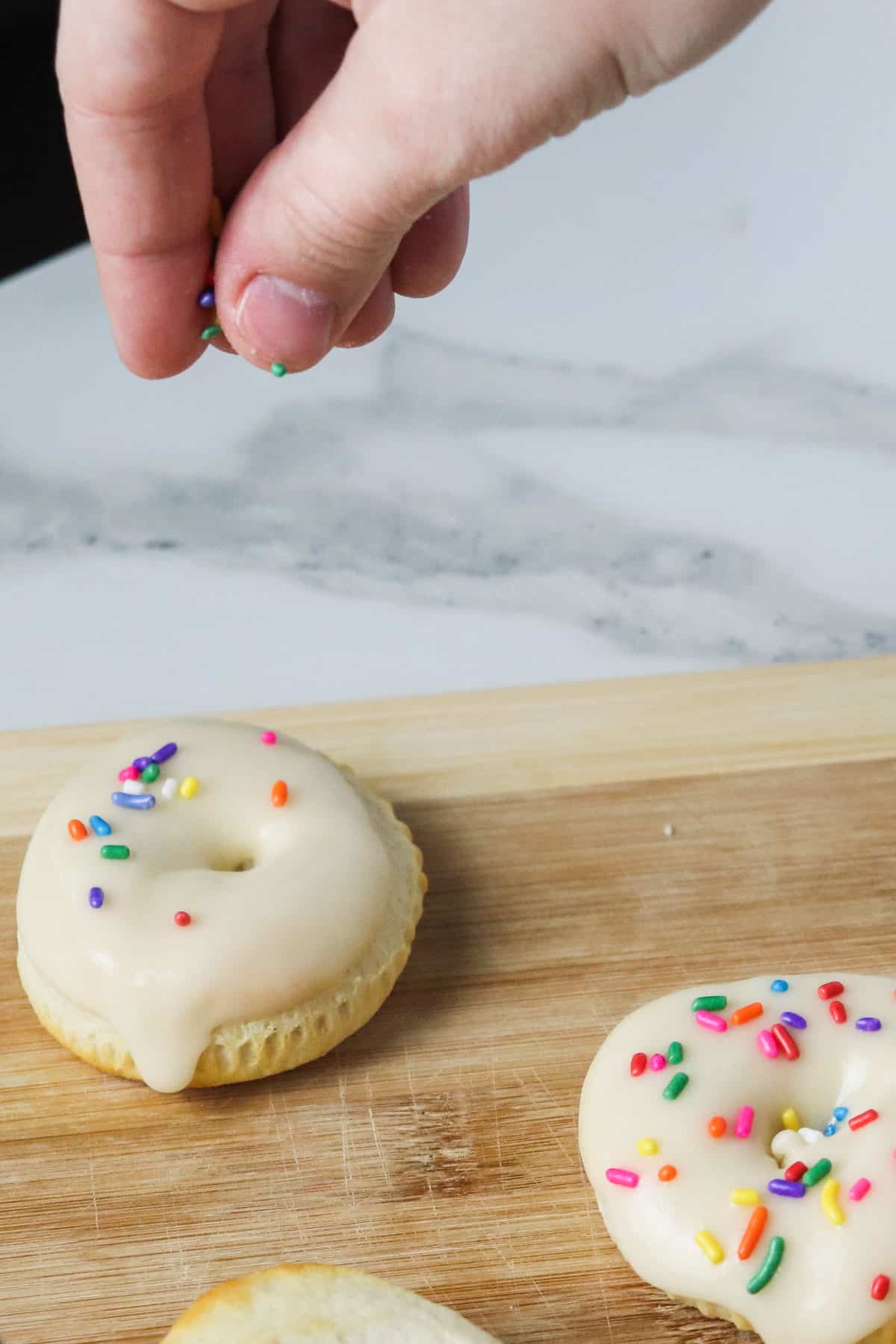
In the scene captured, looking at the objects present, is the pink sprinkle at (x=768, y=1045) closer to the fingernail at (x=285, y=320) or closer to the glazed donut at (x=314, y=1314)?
the glazed donut at (x=314, y=1314)

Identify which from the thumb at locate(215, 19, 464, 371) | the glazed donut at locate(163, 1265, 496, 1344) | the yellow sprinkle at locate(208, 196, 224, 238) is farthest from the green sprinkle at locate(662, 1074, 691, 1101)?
the yellow sprinkle at locate(208, 196, 224, 238)

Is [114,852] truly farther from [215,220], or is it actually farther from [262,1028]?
[215,220]

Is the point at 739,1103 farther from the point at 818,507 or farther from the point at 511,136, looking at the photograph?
the point at 818,507

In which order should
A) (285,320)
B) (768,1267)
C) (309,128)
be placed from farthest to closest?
1. (768,1267)
2. (285,320)
3. (309,128)

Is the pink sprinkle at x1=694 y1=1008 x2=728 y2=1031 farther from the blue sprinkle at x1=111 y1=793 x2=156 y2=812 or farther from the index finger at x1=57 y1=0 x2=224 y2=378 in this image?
the index finger at x1=57 y1=0 x2=224 y2=378

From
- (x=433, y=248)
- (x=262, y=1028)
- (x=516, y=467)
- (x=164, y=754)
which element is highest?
(x=433, y=248)

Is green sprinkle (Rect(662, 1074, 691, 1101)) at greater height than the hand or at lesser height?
lesser

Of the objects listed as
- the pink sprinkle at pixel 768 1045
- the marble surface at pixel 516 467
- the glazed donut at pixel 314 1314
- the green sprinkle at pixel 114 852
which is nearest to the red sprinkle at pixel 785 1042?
the pink sprinkle at pixel 768 1045

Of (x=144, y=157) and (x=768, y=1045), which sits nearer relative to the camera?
(x=144, y=157)

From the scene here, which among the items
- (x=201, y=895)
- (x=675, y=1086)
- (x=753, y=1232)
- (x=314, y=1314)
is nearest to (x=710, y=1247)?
(x=753, y=1232)
